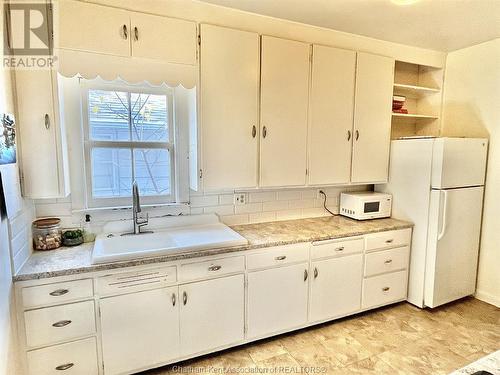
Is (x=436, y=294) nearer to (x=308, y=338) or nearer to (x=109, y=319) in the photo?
(x=308, y=338)

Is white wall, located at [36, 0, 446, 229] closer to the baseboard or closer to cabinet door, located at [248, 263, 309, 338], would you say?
cabinet door, located at [248, 263, 309, 338]

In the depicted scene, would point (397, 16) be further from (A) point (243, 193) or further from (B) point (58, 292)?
(B) point (58, 292)

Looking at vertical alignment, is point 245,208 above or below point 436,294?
above

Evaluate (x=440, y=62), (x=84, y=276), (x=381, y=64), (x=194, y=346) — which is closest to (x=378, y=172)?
(x=381, y=64)

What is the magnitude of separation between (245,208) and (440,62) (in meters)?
2.65

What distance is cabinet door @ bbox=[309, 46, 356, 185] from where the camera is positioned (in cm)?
259

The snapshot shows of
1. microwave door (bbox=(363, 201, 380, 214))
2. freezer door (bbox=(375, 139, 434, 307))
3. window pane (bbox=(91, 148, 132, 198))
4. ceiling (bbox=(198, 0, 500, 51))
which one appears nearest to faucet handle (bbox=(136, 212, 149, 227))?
window pane (bbox=(91, 148, 132, 198))

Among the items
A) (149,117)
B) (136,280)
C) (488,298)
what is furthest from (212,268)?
(488,298)

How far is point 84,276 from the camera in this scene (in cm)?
176

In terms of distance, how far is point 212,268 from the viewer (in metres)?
2.08

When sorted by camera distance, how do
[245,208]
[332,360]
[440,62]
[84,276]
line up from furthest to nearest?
[440,62] < [245,208] < [332,360] < [84,276]

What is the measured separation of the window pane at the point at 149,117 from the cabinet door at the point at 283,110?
0.81 metres

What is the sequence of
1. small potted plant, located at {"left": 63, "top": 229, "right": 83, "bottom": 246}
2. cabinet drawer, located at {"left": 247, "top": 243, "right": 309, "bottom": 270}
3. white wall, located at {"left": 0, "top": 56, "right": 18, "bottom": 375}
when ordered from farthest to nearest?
cabinet drawer, located at {"left": 247, "top": 243, "right": 309, "bottom": 270} < small potted plant, located at {"left": 63, "top": 229, "right": 83, "bottom": 246} < white wall, located at {"left": 0, "top": 56, "right": 18, "bottom": 375}

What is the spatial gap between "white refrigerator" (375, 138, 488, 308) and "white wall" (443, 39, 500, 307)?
0.09 m
